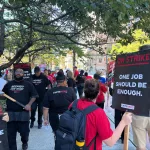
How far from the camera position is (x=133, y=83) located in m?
3.11

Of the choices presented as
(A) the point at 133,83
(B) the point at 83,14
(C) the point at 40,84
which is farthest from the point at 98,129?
(C) the point at 40,84

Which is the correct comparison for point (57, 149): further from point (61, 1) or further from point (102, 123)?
point (61, 1)

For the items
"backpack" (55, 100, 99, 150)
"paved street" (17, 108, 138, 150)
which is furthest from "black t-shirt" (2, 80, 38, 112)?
"backpack" (55, 100, 99, 150)

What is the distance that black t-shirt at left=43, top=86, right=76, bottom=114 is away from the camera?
5.04 metres

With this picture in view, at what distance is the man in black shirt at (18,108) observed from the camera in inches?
201

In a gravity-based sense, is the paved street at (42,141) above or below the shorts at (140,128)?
below

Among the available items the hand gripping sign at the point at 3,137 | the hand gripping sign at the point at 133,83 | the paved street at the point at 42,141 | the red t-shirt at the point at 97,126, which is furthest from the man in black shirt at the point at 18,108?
the red t-shirt at the point at 97,126

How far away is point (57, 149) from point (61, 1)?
8.47 ft

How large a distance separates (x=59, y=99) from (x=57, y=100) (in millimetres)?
43

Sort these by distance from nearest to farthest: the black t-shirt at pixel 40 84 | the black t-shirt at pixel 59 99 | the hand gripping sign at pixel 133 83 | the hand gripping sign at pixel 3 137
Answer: the hand gripping sign at pixel 133 83 < the hand gripping sign at pixel 3 137 < the black t-shirt at pixel 59 99 < the black t-shirt at pixel 40 84

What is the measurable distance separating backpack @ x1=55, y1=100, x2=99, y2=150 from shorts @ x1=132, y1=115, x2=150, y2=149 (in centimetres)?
174

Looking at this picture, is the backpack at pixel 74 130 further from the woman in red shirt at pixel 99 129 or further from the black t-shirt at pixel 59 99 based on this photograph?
the black t-shirt at pixel 59 99

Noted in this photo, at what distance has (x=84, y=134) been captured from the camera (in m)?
2.64

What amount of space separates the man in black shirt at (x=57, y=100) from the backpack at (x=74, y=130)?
2.31 m
